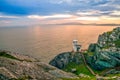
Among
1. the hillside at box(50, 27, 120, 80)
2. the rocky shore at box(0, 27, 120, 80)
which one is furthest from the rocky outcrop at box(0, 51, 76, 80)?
the hillside at box(50, 27, 120, 80)

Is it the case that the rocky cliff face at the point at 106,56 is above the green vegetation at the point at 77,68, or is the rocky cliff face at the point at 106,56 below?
above

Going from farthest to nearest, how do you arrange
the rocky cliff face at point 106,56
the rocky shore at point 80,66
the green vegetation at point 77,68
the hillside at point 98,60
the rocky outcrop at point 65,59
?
the rocky outcrop at point 65,59, the green vegetation at point 77,68, the rocky cliff face at point 106,56, the hillside at point 98,60, the rocky shore at point 80,66

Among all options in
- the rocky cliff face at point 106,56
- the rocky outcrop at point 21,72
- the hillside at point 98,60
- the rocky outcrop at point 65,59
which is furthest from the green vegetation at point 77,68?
the rocky outcrop at point 21,72

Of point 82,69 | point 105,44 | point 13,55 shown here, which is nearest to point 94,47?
point 105,44

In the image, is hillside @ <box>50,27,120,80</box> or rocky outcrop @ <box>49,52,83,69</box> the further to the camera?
rocky outcrop @ <box>49,52,83,69</box>

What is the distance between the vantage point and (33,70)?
4534 centimetres

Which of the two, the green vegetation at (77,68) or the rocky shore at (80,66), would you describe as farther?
the green vegetation at (77,68)

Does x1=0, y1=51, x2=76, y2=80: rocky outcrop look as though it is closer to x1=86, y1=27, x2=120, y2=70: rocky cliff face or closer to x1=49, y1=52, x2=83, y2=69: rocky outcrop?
x1=86, y1=27, x2=120, y2=70: rocky cliff face

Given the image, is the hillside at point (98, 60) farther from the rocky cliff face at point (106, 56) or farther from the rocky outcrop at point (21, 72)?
the rocky outcrop at point (21, 72)

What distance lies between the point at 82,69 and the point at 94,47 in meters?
30.2

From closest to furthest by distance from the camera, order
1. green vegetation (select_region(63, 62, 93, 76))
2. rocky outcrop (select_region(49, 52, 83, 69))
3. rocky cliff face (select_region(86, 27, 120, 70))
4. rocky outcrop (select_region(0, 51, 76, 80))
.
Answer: rocky outcrop (select_region(0, 51, 76, 80)) → rocky cliff face (select_region(86, 27, 120, 70)) → green vegetation (select_region(63, 62, 93, 76)) → rocky outcrop (select_region(49, 52, 83, 69))

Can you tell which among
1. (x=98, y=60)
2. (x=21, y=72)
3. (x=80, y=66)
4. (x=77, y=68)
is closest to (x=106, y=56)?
(x=98, y=60)

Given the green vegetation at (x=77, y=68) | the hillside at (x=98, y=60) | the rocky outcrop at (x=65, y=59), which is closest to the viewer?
the hillside at (x=98, y=60)

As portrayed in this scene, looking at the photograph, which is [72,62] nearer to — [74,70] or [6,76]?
[74,70]
